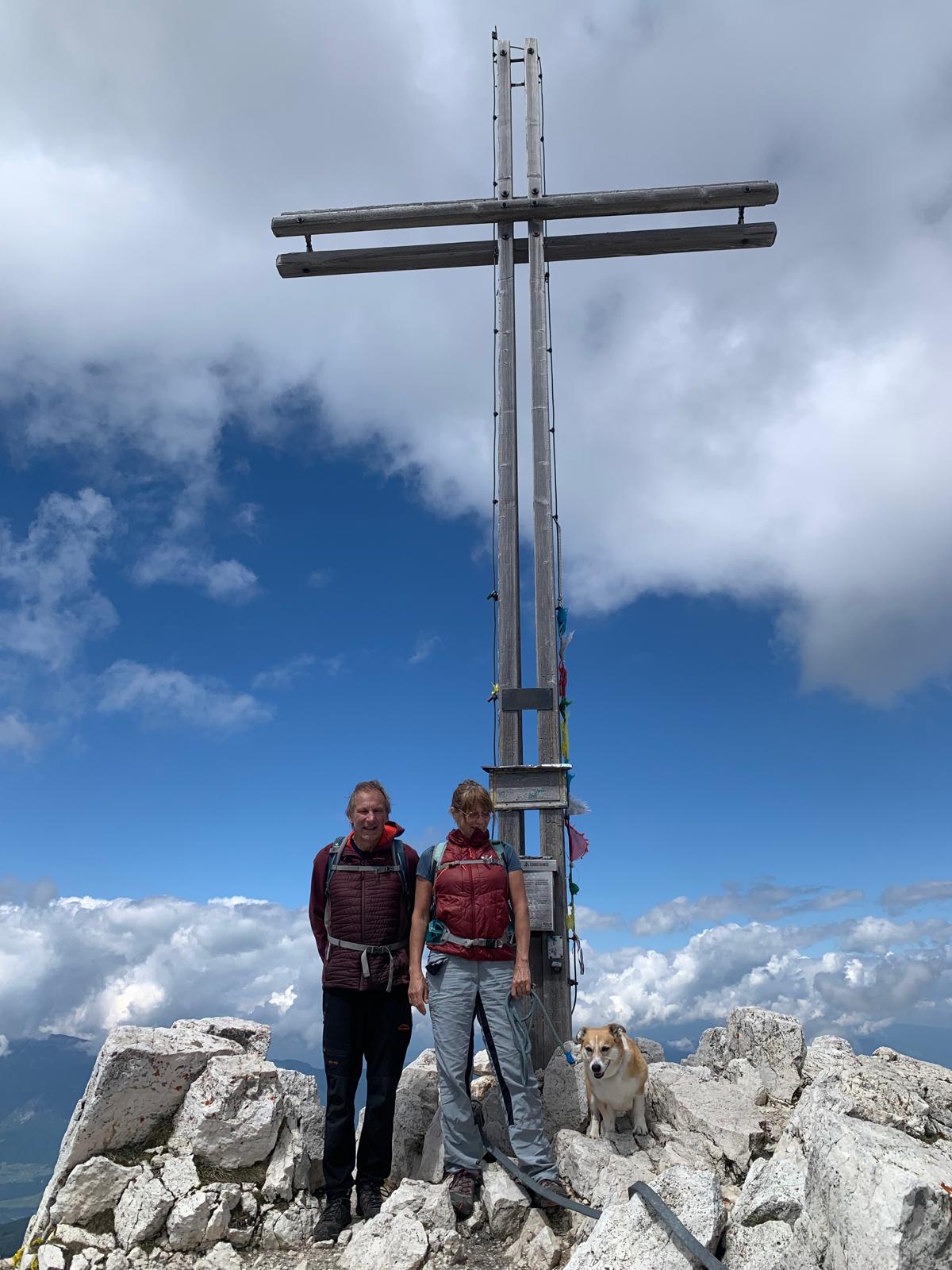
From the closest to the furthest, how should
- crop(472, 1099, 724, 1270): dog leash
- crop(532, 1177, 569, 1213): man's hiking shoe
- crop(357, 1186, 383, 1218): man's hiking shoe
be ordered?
crop(472, 1099, 724, 1270): dog leash → crop(532, 1177, 569, 1213): man's hiking shoe → crop(357, 1186, 383, 1218): man's hiking shoe

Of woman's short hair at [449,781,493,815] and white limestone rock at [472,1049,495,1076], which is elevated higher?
woman's short hair at [449,781,493,815]

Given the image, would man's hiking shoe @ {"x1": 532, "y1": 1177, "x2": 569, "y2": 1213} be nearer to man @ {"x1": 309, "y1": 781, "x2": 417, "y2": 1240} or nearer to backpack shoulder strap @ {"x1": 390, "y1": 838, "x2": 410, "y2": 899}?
man @ {"x1": 309, "y1": 781, "x2": 417, "y2": 1240}

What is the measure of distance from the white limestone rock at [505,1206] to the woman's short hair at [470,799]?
238 cm

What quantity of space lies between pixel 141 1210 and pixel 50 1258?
1.79 ft

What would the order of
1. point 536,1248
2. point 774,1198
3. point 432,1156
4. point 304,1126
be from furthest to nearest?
1. point 304,1126
2. point 432,1156
3. point 536,1248
4. point 774,1198

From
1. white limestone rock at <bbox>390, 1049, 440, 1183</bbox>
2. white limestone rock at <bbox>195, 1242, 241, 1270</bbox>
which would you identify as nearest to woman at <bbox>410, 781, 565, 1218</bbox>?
white limestone rock at <bbox>390, 1049, 440, 1183</bbox>

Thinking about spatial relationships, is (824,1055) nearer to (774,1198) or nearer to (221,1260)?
(774,1198)

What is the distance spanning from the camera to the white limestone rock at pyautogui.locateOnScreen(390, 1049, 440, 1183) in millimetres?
6375

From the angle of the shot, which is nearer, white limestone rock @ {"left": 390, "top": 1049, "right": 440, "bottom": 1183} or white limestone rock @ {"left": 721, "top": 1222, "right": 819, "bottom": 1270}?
white limestone rock @ {"left": 721, "top": 1222, "right": 819, "bottom": 1270}

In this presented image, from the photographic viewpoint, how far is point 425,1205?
5.34 m

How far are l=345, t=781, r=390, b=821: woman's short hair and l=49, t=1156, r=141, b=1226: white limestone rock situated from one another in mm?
2766

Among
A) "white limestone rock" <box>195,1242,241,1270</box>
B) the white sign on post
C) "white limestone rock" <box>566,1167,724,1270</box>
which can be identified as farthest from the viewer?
the white sign on post

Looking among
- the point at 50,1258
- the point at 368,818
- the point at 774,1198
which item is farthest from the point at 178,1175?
the point at 774,1198

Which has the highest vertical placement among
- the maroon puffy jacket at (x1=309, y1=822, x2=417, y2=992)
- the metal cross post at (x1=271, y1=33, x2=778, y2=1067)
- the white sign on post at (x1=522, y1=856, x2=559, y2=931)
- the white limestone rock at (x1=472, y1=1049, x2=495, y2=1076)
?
the metal cross post at (x1=271, y1=33, x2=778, y2=1067)
